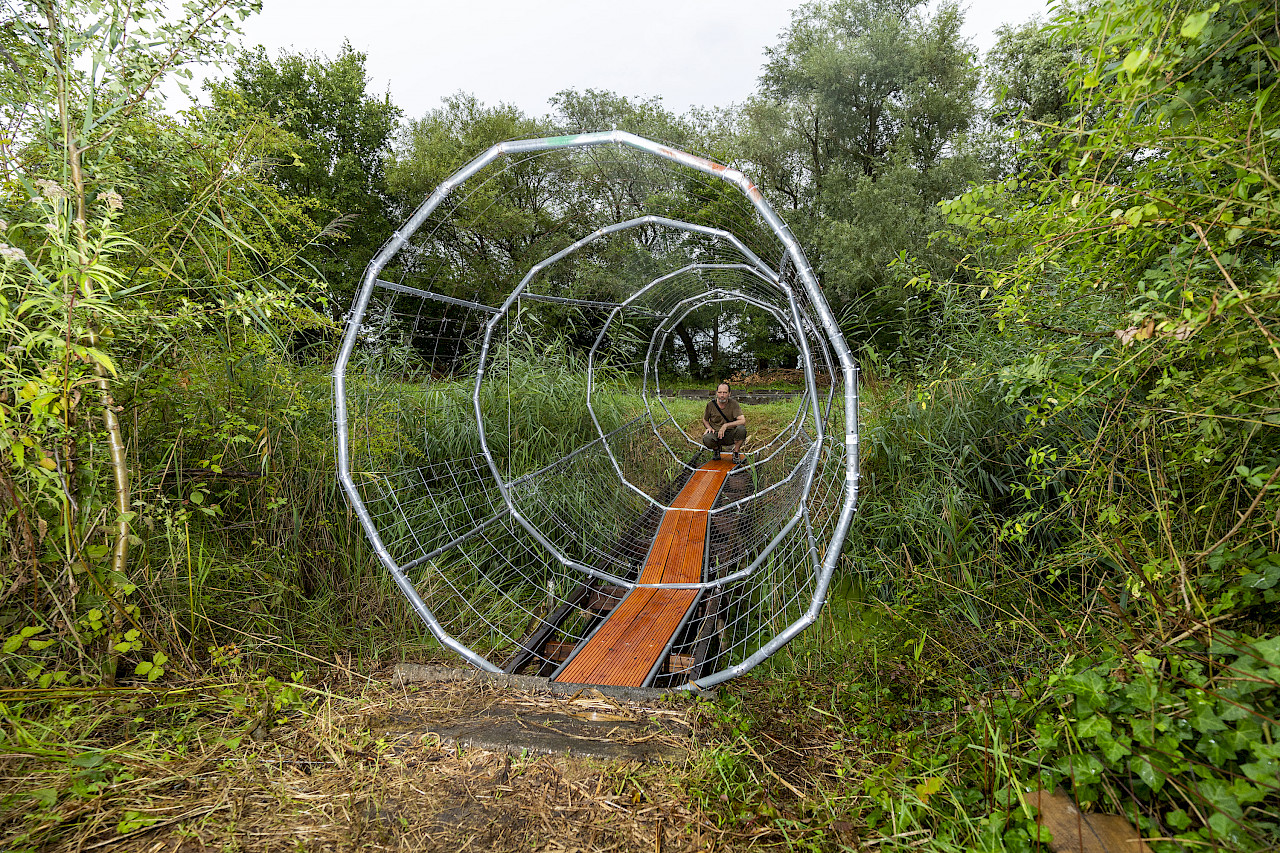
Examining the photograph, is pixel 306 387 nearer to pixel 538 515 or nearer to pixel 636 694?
pixel 538 515

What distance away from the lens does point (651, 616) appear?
9.87 feet

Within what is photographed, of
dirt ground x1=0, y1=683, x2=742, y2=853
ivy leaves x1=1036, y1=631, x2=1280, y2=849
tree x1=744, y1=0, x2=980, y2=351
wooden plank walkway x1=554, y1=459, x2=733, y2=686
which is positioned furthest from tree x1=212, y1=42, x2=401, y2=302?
ivy leaves x1=1036, y1=631, x2=1280, y2=849

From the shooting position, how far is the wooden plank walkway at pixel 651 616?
97.0 inches

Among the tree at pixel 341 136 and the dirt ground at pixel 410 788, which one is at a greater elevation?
the tree at pixel 341 136

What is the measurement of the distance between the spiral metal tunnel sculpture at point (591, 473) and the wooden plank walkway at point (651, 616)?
0.02 meters

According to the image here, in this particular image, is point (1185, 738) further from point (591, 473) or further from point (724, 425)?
point (724, 425)

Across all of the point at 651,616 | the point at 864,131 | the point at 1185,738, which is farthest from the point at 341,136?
the point at 1185,738

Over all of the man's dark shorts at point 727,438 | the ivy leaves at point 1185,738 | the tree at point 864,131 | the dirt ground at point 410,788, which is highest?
the tree at point 864,131

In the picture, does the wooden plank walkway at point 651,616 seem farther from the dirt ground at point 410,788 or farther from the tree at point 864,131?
the tree at point 864,131

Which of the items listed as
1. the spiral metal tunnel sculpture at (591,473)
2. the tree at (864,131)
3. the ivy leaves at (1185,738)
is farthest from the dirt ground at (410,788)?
the tree at (864,131)

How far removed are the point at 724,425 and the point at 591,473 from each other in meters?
2.53

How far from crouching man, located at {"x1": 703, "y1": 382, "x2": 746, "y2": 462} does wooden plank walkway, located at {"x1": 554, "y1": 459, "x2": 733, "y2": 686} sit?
216cm

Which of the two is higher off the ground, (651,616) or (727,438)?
(727,438)

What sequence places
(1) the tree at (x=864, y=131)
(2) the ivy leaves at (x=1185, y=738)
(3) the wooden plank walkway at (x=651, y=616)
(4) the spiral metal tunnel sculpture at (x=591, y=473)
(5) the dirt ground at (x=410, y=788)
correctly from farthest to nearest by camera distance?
(1) the tree at (x=864, y=131), (3) the wooden plank walkway at (x=651, y=616), (4) the spiral metal tunnel sculpture at (x=591, y=473), (5) the dirt ground at (x=410, y=788), (2) the ivy leaves at (x=1185, y=738)
